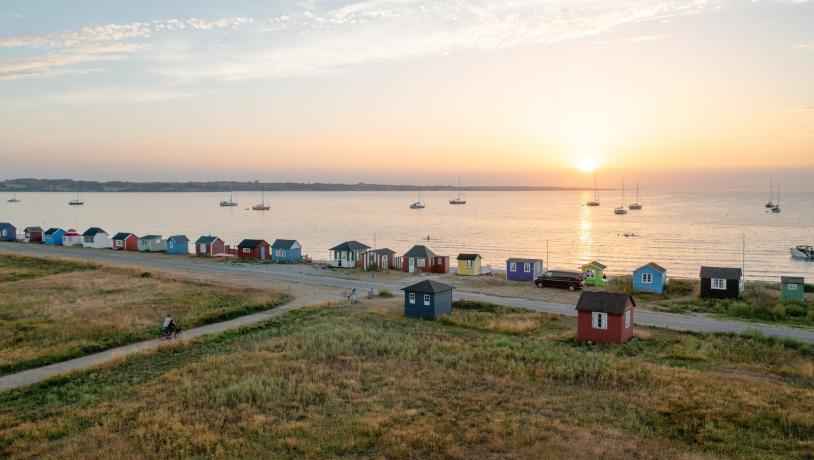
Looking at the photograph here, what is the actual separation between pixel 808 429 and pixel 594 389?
22.0ft

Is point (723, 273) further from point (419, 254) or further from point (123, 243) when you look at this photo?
point (123, 243)

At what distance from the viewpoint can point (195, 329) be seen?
33.5m

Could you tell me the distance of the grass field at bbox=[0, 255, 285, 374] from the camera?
28812 millimetres

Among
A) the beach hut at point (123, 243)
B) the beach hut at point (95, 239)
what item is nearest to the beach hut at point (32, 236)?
the beach hut at point (95, 239)

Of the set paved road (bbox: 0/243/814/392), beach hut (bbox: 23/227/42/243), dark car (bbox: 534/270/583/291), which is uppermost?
beach hut (bbox: 23/227/42/243)

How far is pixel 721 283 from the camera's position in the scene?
44375mm

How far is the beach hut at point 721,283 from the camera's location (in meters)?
44.0

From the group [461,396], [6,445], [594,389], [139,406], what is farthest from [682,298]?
[6,445]

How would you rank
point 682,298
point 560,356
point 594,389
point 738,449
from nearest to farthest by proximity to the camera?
1. point 738,449
2. point 594,389
3. point 560,356
4. point 682,298

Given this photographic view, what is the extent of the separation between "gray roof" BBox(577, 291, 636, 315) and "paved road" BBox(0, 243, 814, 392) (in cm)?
588

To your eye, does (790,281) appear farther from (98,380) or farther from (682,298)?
(98,380)

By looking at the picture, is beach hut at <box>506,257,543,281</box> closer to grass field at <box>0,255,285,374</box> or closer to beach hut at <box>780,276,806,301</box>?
beach hut at <box>780,276,806,301</box>

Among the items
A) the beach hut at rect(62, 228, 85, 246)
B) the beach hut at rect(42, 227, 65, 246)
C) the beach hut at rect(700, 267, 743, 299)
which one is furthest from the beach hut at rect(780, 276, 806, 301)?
the beach hut at rect(42, 227, 65, 246)

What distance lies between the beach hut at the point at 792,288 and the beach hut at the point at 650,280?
8.44 metres
